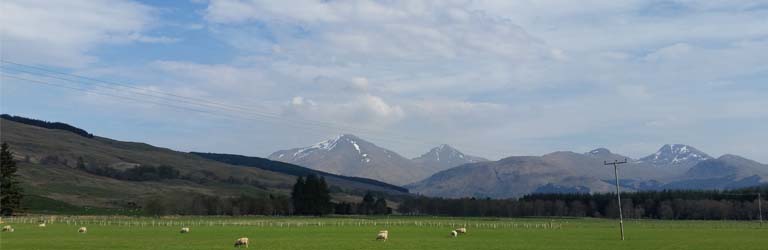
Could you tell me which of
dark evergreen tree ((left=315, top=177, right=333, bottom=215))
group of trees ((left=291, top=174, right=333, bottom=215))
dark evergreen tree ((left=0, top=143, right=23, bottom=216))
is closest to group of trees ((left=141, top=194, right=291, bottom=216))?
group of trees ((left=291, top=174, right=333, bottom=215))

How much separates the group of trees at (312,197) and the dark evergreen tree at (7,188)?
226ft

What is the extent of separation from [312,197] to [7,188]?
73038 mm

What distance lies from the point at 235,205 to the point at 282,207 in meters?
12.2

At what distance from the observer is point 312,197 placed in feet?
599

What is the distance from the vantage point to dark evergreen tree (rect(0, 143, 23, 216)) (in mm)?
125875

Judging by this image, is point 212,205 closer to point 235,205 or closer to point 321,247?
point 235,205

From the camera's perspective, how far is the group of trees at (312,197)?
182375mm

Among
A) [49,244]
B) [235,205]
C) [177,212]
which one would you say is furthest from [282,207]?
[49,244]

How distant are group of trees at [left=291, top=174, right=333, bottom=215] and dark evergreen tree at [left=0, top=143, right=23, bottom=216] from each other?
226 feet

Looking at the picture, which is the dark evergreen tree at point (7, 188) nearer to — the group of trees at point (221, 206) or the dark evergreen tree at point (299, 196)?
the group of trees at point (221, 206)

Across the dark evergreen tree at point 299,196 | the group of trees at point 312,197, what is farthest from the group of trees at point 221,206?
the group of trees at point 312,197

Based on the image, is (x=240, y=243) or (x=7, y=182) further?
(x=7, y=182)

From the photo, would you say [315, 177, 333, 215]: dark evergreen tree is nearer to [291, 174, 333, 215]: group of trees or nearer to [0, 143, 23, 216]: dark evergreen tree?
[291, 174, 333, 215]: group of trees

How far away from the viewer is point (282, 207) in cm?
19225
